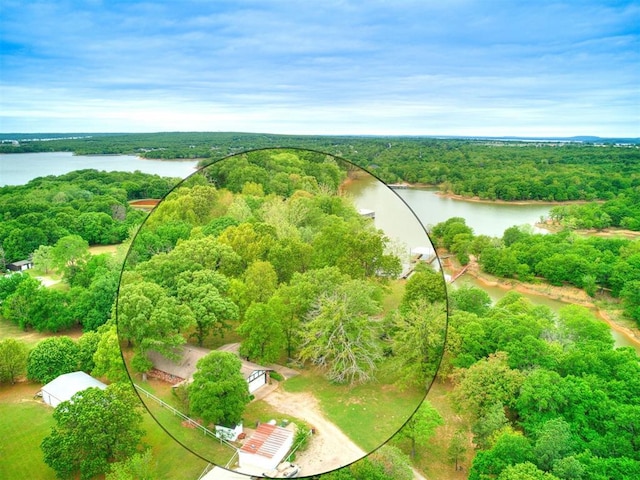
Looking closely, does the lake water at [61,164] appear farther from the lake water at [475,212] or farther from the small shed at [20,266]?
the lake water at [475,212]

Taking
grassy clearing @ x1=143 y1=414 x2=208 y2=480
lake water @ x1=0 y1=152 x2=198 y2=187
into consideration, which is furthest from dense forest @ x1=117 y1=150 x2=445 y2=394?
lake water @ x1=0 y1=152 x2=198 y2=187

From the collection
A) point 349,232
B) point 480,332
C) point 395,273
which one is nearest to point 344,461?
point 395,273

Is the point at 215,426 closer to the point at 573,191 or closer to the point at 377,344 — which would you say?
the point at 377,344

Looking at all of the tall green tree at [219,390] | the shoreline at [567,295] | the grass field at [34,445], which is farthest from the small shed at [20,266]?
the tall green tree at [219,390]

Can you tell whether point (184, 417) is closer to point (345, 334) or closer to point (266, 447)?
point (266, 447)

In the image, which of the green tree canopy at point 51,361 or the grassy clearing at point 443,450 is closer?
the grassy clearing at point 443,450

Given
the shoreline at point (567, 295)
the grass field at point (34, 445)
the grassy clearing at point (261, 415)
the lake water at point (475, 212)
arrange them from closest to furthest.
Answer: the grassy clearing at point (261, 415) < the grass field at point (34, 445) < the shoreline at point (567, 295) < the lake water at point (475, 212)

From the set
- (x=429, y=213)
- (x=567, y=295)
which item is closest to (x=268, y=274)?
(x=567, y=295)
